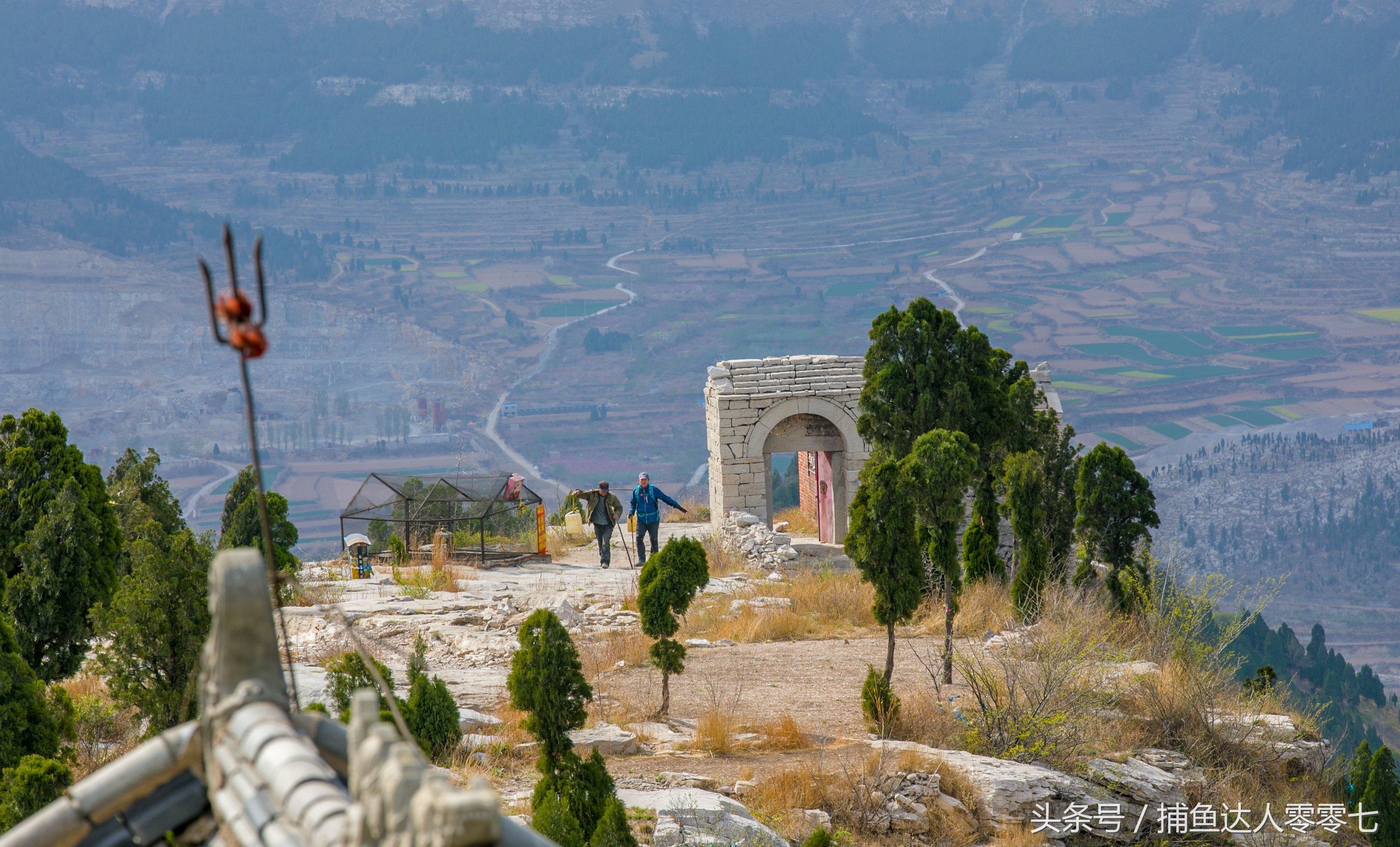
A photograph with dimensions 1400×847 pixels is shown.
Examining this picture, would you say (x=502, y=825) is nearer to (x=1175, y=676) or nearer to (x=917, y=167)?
(x=1175, y=676)

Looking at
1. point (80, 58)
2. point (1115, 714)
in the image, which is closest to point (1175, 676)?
point (1115, 714)

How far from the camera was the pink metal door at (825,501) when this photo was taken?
Answer: 71.2ft

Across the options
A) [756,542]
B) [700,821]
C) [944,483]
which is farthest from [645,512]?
[700,821]

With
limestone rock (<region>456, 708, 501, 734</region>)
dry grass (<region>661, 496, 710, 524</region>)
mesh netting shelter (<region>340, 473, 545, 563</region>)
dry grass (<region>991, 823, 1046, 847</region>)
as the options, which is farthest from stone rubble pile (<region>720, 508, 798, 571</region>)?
dry grass (<region>991, 823, 1046, 847</region>)

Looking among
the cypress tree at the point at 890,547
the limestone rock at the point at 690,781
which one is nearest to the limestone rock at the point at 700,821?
the limestone rock at the point at 690,781

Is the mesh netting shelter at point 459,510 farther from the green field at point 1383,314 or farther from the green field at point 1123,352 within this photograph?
the green field at point 1383,314

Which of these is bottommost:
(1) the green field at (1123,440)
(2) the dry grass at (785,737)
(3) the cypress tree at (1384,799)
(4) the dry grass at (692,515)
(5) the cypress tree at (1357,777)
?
(3) the cypress tree at (1384,799)

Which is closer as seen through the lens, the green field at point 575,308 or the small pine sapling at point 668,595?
the small pine sapling at point 668,595

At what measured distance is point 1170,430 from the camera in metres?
138

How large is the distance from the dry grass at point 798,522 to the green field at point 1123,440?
116116 millimetres

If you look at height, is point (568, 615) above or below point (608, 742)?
above

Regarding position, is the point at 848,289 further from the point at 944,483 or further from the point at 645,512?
the point at 944,483

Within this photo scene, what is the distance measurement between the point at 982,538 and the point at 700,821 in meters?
6.97

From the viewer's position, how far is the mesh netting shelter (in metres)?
19.1
